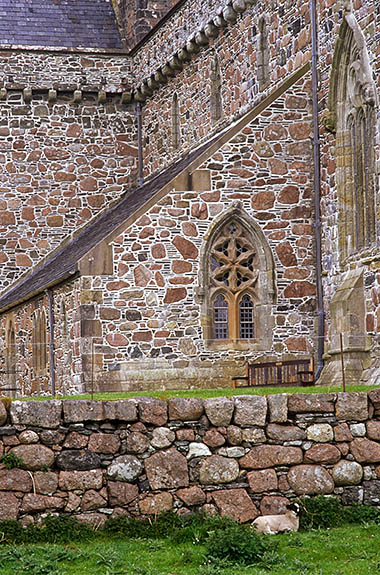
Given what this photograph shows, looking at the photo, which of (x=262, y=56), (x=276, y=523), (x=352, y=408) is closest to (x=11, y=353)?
(x=262, y=56)

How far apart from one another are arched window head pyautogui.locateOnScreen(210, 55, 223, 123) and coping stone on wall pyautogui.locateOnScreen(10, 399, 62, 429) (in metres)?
19.1

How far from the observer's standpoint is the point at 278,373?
80.0 ft

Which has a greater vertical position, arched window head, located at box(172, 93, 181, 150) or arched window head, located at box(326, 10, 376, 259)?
arched window head, located at box(172, 93, 181, 150)

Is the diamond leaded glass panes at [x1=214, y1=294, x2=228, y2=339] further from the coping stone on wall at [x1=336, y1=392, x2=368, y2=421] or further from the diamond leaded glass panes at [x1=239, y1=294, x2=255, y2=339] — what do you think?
the coping stone on wall at [x1=336, y1=392, x2=368, y2=421]

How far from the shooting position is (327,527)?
14.2m

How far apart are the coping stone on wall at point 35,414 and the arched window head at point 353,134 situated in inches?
426

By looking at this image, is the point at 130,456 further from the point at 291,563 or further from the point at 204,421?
the point at 291,563

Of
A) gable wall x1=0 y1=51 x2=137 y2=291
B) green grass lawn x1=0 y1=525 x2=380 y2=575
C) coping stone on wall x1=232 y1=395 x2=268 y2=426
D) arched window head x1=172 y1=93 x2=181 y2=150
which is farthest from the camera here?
gable wall x1=0 y1=51 x2=137 y2=291

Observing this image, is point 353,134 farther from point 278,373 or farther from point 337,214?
point 278,373

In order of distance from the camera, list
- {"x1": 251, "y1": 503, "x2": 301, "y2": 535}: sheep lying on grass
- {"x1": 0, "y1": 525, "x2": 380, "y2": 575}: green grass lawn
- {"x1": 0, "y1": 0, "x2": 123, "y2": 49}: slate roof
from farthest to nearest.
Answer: {"x1": 0, "y1": 0, "x2": 123, "y2": 49}: slate roof → {"x1": 251, "y1": 503, "x2": 301, "y2": 535}: sheep lying on grass → {"x1": 0, "y1": 525, "x2": 380, "y2": 575}: green grass lawn

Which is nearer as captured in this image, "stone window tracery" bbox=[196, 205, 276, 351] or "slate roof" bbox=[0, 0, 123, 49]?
"stone window tracery" bbox=[196, 205, 276, 351]

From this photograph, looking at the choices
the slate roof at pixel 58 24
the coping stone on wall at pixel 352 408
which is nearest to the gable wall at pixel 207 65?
the slate roof at pixel 58 24

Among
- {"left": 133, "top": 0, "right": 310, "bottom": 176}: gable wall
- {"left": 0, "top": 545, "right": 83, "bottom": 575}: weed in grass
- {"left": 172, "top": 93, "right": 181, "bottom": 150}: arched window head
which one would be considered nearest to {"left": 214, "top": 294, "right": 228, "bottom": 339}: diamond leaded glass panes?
{"left": 133, "top": 0, "right": 310, "bottom": 176}: gable wall

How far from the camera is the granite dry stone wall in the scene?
554 inches
